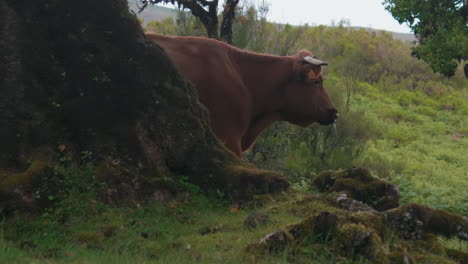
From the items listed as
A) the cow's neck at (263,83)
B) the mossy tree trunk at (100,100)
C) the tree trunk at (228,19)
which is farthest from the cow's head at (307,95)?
the mossy tree trunk at (100,100)

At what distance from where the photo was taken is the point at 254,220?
5.60 meters

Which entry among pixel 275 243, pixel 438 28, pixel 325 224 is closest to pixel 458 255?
pixel 325 224

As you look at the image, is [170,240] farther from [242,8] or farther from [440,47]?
[242,8]

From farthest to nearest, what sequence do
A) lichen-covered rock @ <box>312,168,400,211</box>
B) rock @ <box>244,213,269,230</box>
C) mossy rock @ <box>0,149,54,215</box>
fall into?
lichen-covered rock @ <box>312,168,400,211</box>, rock @ <box>244,213,269,230</box>, mossy rock @ <box>0,149,54,215</box>

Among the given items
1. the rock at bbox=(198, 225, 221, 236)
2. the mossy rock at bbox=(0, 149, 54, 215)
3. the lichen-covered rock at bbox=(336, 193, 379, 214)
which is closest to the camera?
the mossy rock at bbox=(0, 149, 54, 215)

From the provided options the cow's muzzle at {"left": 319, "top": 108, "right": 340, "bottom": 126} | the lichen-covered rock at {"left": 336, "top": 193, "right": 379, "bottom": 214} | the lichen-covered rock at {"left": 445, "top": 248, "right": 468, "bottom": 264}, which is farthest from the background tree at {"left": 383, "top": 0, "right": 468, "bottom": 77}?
the lichen-covered rock at {"left": 445, "top": 248, "right": 468, "bottom": 264}

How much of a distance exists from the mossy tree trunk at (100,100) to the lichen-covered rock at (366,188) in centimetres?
123

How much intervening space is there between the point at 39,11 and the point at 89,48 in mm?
642

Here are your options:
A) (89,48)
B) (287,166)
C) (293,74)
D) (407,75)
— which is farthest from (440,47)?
(407,75)

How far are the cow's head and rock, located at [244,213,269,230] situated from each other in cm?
505

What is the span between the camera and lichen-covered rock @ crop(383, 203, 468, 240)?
535 cm

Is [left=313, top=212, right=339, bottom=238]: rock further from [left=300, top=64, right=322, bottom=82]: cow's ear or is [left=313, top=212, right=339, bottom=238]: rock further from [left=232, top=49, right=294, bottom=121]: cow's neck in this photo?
[left=300, top=64, right=322, bottom=82]: cow's ear

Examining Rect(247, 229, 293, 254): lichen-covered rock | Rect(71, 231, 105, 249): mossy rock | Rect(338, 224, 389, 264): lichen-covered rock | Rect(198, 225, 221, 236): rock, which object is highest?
Rect(338, 224, 389, 264): lichen-covered rock

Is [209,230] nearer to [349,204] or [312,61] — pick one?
[349,204]
